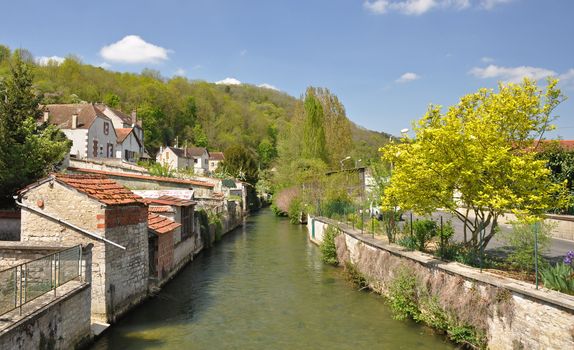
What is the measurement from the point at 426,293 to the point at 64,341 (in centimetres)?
992

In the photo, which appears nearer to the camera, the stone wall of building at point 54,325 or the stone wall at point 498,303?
the stone wall of building at point 54,325

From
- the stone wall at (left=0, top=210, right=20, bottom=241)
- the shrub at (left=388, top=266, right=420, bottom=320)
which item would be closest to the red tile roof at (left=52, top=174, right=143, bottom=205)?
the stone wall at (left=0, top=210, right=20, bottom=241)

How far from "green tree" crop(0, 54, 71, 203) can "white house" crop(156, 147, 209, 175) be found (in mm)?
43949

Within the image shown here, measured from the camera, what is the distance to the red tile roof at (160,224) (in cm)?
1713

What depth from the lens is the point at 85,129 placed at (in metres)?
44.2

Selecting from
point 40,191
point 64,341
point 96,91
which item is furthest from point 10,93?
point 96,91

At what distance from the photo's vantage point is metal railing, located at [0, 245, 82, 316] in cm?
852

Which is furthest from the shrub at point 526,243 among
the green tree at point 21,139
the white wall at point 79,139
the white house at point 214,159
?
the white house at point 214,159

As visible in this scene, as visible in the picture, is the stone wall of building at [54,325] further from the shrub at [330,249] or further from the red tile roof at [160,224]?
the shrub at [330,249]

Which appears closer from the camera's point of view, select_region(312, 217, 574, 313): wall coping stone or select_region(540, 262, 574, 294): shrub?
select_region(312, 217, 574, 313): wall coping stone

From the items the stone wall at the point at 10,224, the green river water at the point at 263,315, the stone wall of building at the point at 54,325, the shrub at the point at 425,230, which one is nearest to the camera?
the stone wall of building at the point at 54,325

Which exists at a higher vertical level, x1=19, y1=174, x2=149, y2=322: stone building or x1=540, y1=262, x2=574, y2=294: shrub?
x1=19, y1=174, x2=149, y2=322: stone building

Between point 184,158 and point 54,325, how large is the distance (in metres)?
67.2

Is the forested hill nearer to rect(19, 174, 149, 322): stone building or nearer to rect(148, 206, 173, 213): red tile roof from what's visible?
rect(148, 206, 173, 213): red tile roof
